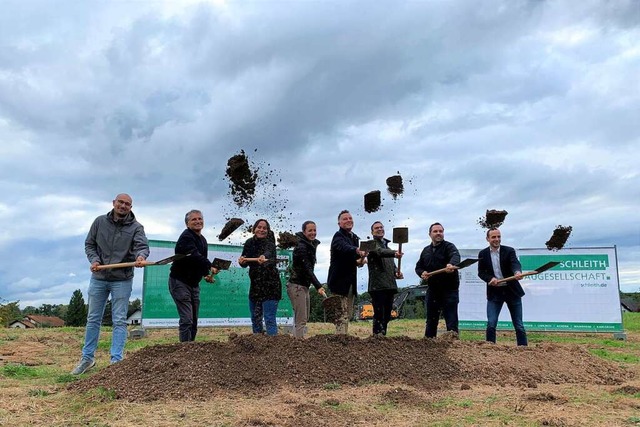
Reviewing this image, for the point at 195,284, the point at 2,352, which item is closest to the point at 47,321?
the point at 2,352

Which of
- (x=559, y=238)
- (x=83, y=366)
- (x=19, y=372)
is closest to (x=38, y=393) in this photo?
(x=83, y=366)

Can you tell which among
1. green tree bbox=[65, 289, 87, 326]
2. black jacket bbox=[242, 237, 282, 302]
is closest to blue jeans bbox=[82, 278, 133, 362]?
black jacket bbox=[242, 237, 282, 302]

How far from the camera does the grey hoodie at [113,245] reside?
575 centimetres

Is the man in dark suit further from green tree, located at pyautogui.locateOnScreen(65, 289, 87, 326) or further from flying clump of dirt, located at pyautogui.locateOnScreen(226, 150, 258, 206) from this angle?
green tree, located at pyautogui.locateOnScreen(65, 289, 87, 326)

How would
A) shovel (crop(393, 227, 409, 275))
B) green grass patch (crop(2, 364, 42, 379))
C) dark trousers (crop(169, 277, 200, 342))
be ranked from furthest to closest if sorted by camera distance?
shovel (crop(393, 227, 409, 275))
dark trousers (crop(169, 277, 200, 342))
green grass patch (crop(2, 364, 42, 379))

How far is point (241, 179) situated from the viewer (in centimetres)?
884

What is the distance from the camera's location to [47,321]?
57.3m

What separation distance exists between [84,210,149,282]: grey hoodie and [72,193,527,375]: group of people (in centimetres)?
1

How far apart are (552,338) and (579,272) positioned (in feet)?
5.19

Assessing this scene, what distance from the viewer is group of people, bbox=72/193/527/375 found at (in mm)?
5773

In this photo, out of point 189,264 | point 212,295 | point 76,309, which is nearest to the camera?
point 189,264

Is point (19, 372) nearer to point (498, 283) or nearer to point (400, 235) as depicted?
point (400, 235)

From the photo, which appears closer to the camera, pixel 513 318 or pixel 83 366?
pixel 83 366

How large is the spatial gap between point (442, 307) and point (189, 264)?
141 inches
